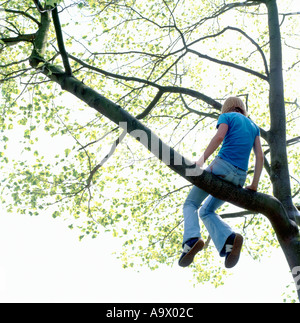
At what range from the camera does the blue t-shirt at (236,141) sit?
4.04 m

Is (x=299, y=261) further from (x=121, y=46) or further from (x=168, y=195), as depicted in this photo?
(x=121, y=46)

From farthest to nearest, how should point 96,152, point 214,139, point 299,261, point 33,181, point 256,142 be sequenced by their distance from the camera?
point 96,152 → point 33,181 → point 299,261 → point 256,142 → point 214,139

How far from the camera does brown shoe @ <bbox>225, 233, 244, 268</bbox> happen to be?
13.2 feet

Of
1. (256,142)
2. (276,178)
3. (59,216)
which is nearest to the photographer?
(256,142)

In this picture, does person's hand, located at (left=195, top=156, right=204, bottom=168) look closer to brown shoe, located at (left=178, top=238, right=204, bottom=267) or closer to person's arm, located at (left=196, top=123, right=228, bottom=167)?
person's arm, located at (left=196, top=123, right=228, bottom=167)

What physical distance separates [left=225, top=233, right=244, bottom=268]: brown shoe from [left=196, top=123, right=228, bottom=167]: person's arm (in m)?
0.90

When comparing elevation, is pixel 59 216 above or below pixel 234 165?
above

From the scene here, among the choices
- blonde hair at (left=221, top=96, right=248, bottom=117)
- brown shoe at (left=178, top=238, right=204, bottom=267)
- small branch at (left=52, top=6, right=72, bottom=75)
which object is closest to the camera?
brown shoe at (left=178, top=238, right=204, bottom=267)

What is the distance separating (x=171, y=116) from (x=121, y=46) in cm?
226

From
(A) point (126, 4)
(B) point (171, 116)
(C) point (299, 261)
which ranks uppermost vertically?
(A) point (126, 4)

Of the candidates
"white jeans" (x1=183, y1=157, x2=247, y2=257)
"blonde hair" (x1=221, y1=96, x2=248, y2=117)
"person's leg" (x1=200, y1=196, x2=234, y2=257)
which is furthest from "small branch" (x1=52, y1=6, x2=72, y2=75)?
"person's leg" (x1=200, y1=196, x2=234, y2=257)

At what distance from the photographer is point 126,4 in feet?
26.3

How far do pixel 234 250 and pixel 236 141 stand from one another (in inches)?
45.2
